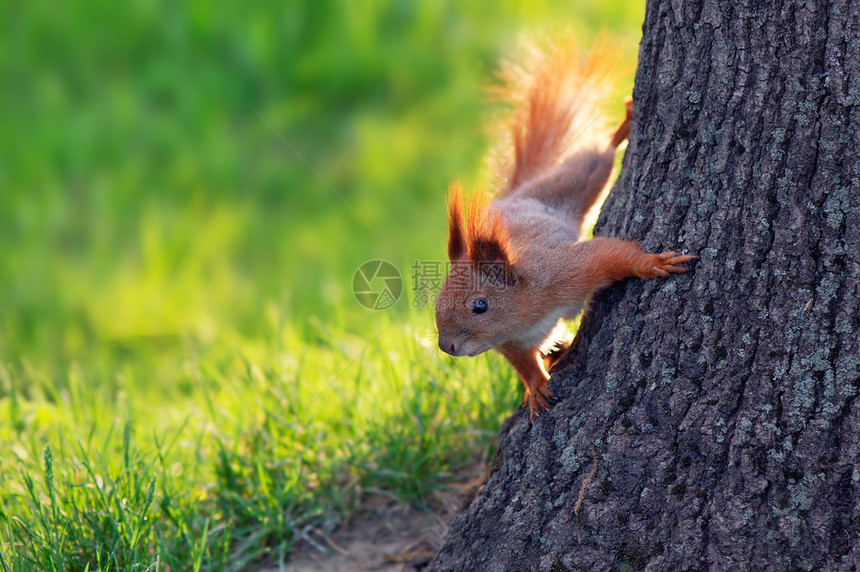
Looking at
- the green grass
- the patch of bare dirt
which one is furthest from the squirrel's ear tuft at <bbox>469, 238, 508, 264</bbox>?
the patch of bare dirt

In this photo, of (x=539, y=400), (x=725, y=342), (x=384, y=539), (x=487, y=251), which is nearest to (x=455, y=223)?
(x=487, y=251)

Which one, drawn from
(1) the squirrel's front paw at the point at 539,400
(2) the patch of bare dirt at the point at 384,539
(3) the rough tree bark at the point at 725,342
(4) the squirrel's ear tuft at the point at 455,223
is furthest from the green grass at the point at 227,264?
(3) the rough tree bark at the point at 725,342

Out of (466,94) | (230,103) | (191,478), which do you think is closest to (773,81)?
(191,478)

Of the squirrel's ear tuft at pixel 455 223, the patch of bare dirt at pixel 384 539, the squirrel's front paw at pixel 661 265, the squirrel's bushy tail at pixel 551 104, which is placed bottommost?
the patch of bare dirt at pixel 384 539

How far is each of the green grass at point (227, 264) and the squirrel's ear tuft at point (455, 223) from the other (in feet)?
1.13

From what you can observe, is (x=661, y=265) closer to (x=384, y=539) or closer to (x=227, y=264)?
(x=384, y=539)

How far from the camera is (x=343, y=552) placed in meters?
2.08

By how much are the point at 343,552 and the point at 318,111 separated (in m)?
3.54

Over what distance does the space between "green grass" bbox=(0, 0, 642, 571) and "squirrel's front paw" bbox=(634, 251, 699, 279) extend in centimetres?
77

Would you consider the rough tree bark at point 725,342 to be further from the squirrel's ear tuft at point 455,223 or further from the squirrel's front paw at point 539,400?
the squirrel's ear tuft at point 455,223

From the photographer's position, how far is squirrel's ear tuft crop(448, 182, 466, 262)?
198 centimetres

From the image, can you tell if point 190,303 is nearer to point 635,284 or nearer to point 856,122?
point 635,284

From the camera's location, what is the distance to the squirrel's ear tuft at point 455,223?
1.98 m

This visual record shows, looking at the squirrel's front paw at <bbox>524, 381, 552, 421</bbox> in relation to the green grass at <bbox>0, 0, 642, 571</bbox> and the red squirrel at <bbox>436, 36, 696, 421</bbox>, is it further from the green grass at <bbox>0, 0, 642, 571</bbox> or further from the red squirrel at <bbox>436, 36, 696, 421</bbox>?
the green grass at <bbox>0, 0, 642, 571</bbox>
